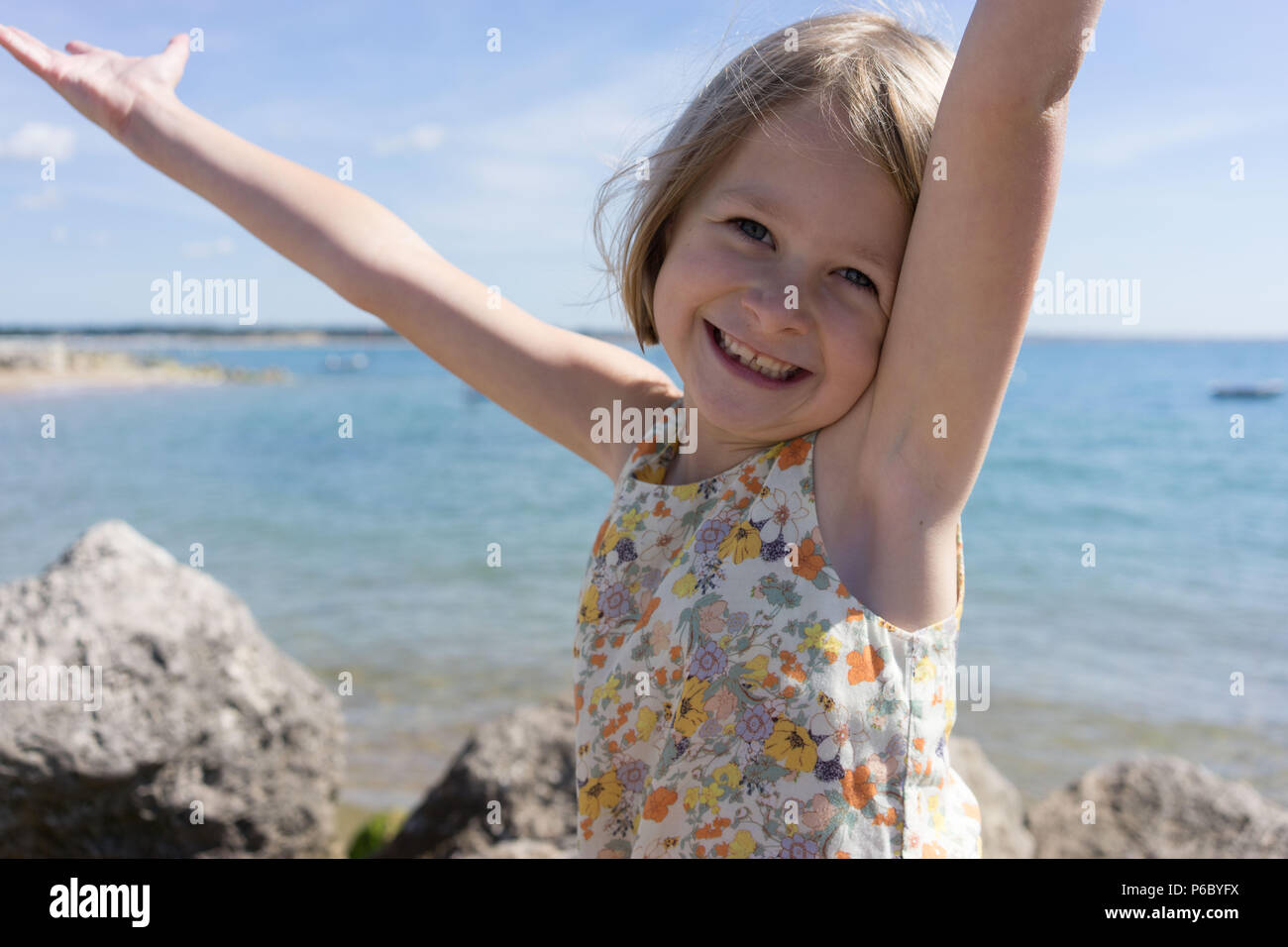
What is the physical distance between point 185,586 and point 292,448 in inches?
669

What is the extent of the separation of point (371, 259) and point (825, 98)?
91 centimetres

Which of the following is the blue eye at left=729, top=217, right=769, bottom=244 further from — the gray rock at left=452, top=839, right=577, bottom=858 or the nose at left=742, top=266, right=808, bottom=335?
the gray rock at left=452, top=839, right=577, bottom=858

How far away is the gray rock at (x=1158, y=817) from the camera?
11.0 feet

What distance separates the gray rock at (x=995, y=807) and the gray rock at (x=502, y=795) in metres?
1.45

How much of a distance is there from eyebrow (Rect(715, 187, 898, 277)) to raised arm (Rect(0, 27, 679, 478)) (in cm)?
47

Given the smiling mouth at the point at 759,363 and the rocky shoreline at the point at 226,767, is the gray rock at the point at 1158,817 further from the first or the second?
the smiling mouth at the point at 759,363

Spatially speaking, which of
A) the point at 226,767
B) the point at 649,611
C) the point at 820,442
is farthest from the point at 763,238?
the point at 226,767

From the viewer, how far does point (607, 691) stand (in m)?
1.40

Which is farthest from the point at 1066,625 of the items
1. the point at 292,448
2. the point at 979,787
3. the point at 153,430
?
the point at 153,430

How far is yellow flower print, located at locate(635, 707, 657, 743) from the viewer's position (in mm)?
1347

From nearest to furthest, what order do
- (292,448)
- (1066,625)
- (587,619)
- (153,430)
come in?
(587,619) → (1066,625) → (292,448) → (153,430)

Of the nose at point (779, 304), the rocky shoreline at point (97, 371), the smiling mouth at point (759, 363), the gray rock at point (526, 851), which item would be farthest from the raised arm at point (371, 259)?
the rocky shoreline at point (97, 371)
